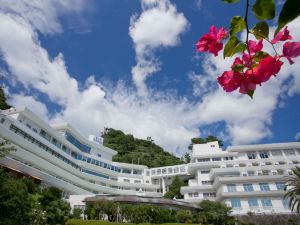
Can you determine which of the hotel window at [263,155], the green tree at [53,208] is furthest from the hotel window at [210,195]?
the green tree at [53,208]

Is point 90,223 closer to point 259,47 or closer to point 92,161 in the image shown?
point 259,47

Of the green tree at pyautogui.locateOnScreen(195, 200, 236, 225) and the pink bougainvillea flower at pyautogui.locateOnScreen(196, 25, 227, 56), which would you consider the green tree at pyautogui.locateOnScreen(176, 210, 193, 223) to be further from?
the pink bougainvillea flower at pyautogui.locateOnScreen(196, 25, 227, 56)

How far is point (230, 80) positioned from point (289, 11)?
1.13 ft

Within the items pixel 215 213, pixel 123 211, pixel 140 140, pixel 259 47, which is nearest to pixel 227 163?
pixel 215 213

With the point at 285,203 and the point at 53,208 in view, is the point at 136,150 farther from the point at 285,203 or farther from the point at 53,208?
the point at 53,208

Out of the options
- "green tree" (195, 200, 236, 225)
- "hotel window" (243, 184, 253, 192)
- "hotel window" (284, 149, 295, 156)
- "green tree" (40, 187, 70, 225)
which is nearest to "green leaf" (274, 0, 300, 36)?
"green tree" (40, 187, 70, 225)

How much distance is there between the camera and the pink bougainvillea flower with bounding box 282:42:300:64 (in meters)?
0.88

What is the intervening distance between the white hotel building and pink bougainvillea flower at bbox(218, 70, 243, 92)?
3109 centimetres

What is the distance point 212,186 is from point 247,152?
9.83 metres

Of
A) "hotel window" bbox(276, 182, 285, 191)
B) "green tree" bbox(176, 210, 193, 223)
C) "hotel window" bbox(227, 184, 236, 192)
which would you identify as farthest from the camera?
"hotel window" bbox(227, 184, 236, 192)

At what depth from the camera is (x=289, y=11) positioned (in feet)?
2.40

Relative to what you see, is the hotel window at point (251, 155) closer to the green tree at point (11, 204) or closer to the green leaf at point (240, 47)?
the green tree at point (11, 204)

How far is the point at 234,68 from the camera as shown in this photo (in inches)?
40.7

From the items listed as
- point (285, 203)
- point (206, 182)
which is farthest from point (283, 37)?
point (206, 182)
